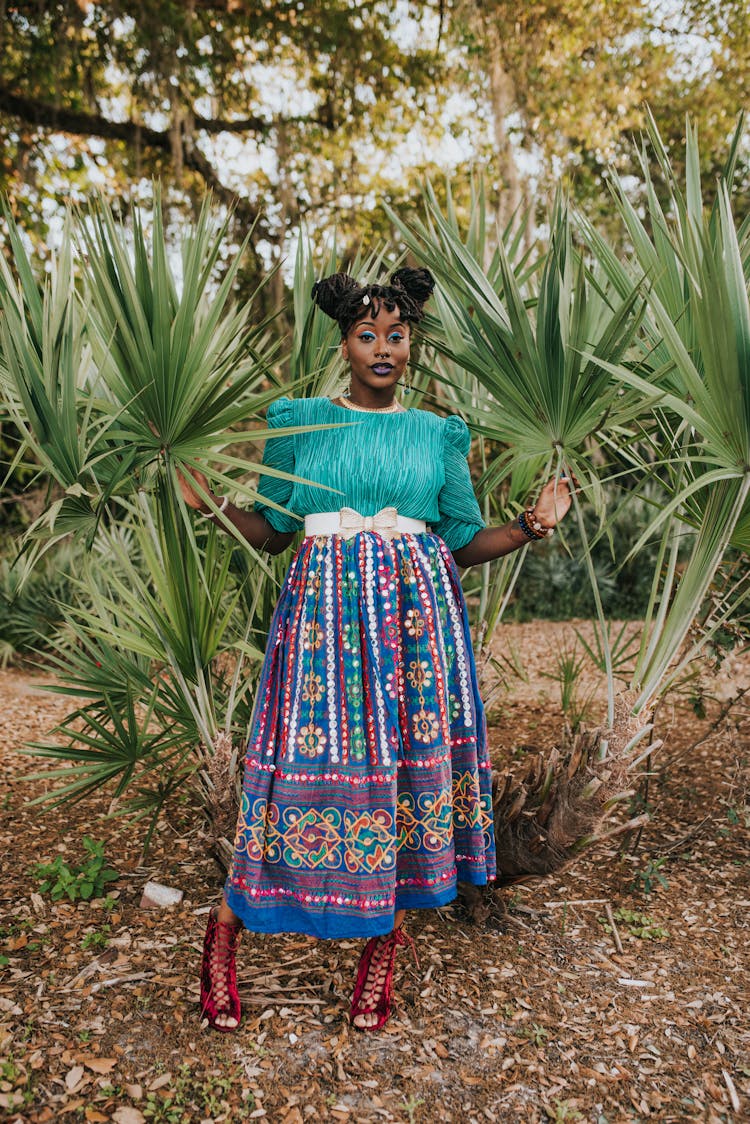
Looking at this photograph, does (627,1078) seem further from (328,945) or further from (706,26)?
(706,26)

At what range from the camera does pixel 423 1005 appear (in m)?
2.15

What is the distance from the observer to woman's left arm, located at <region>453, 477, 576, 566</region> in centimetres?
201

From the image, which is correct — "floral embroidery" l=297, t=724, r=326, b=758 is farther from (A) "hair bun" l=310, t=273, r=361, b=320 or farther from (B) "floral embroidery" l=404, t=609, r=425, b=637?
(A) "hair bun" l=310, t=273, r=361, b=320

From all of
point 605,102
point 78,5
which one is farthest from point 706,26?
point 78,5

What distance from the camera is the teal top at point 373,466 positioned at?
2.00 meters

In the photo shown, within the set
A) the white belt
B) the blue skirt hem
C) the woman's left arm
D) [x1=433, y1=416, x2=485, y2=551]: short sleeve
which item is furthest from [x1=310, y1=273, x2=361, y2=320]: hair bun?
the blue skirt hem

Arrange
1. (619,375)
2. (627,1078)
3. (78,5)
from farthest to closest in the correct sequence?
(78,5)
(627,1078)
(619,375)

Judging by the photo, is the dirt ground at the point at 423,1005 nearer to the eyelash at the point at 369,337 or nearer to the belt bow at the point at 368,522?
the belt bow at the point at 368,522

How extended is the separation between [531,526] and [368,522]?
0.40 meters

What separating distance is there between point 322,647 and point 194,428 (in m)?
0.60

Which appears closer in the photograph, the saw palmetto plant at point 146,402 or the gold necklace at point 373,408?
the saw palmetto plant at point 146,402

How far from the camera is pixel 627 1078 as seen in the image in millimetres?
1886

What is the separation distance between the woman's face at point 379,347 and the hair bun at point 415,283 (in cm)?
9

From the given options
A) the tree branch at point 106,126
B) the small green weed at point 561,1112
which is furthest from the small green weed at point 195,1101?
the tree branch at point 106,126
